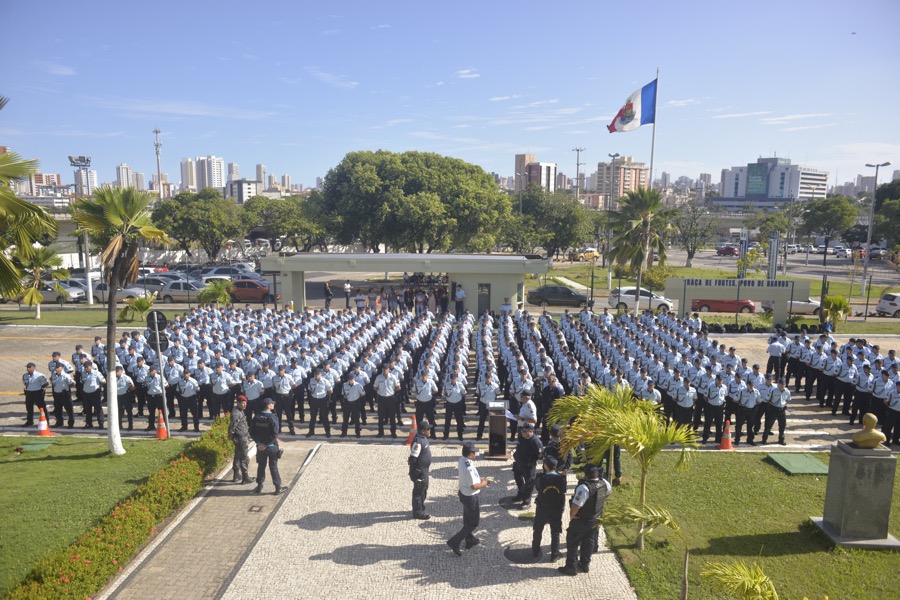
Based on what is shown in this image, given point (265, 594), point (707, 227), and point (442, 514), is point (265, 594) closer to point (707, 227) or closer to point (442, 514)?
point (442, 514)

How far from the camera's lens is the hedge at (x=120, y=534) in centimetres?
681

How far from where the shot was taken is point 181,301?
33.7m

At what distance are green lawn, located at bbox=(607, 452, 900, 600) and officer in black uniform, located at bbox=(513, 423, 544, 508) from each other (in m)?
1.34

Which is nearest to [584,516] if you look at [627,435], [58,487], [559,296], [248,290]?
[627,435]

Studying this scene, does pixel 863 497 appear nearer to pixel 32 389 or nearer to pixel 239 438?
pixel 239 438

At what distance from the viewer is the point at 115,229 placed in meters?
11.2

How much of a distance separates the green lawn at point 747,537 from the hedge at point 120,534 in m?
6.52

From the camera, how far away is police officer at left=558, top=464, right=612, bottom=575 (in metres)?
7.70

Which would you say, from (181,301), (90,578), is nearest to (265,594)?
(90,578)

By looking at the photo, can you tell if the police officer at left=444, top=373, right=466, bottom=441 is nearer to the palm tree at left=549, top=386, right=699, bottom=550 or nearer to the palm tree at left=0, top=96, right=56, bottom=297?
the palm tree at left=549, top=386, right=699, bottom=550

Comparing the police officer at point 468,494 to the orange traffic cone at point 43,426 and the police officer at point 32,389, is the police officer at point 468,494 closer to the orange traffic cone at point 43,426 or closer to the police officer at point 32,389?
the orange traffic cone at point 43,426

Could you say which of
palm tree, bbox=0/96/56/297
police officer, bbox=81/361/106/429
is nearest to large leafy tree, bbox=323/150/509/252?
police officer, bbox=81/361/106/429

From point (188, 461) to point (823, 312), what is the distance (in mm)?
24185

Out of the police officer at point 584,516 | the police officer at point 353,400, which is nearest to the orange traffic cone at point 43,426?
the police officer at point 353,400
